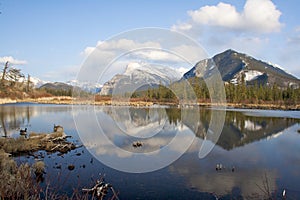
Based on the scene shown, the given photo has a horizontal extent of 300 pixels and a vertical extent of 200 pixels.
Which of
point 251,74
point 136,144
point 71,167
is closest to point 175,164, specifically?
point 136,144

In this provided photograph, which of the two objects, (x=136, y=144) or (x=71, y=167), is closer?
(x=71, y=167)

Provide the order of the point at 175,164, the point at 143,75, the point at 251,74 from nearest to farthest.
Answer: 1. the point at 175,164
2. the point at 143,75
3. the point at 251,74

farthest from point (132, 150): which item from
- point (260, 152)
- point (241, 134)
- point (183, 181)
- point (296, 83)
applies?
point (296, 83)

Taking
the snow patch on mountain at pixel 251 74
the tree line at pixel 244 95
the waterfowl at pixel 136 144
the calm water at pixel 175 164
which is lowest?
the calm water at pixel 175 164

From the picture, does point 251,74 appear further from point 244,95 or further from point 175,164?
point 175,164

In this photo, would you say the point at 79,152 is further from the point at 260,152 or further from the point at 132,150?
the point at 260,152

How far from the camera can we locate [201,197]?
925 cm

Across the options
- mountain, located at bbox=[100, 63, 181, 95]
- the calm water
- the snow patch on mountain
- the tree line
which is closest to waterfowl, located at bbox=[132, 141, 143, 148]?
the calm water

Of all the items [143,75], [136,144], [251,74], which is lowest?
[136,144]

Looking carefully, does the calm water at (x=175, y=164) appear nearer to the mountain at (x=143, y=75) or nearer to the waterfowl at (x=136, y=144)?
the waterfowl at (x=136, y=144)

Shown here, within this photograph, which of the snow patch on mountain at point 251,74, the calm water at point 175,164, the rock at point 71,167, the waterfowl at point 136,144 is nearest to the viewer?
the calm water at point 175,164

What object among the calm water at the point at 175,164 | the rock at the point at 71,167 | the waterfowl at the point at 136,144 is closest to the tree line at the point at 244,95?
the calm water at the point at 175,164

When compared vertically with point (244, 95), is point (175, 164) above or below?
below

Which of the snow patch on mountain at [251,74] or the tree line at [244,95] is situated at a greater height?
the snow patch on mountain at [251,74]
